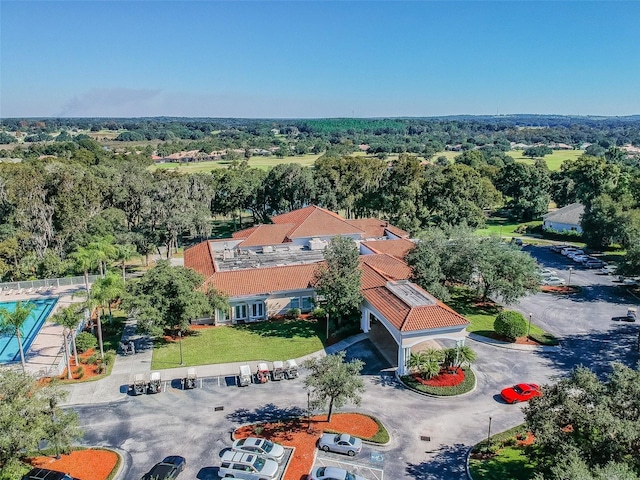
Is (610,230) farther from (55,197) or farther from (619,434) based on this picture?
(55,197)

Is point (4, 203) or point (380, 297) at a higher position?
point (4, 203)

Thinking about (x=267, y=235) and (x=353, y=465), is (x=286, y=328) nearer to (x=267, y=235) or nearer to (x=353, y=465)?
(x=353, y=465)

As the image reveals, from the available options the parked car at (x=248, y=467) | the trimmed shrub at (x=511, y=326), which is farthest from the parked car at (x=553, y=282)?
the parked car at (x=248, y=467)

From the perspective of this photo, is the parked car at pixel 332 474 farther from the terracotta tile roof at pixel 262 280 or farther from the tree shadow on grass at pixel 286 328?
the terracotta tile roof at pixel 262 280

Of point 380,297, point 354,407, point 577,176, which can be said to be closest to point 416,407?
point 354,407

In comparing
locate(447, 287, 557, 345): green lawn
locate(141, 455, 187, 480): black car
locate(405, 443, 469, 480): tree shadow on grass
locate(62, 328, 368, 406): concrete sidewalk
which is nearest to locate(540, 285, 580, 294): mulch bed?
locate(447, 287, 557, 345): green lawn

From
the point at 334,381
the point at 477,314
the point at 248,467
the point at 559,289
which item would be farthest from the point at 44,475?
the point at 559,289
